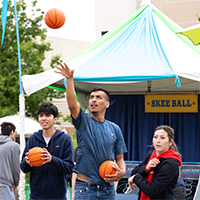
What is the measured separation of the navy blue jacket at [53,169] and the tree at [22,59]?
36.1 feet

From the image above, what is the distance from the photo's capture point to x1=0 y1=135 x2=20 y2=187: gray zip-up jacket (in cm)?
486

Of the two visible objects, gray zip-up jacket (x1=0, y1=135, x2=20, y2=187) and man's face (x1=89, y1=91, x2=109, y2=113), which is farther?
gray zip-up jacket (x1=0, y1=135, x2=20, y2=187)

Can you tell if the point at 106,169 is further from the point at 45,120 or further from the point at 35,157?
the point at 45,120

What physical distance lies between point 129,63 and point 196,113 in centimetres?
321

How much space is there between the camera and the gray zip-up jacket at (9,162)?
4.86m

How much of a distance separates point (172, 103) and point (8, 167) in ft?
14.4

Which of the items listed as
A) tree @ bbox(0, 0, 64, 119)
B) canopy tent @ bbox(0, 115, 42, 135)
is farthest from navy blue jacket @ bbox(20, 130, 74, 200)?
tree @ bbox(0, 0, 64, 119)

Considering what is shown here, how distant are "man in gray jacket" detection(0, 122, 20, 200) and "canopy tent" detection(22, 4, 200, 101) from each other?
3.10ft

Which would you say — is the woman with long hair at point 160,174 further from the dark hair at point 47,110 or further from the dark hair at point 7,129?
the dark hair at point 7,129

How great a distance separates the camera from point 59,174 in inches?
147

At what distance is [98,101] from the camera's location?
10.9 ft

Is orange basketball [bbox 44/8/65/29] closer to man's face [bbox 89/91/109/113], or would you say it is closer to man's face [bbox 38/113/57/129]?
man's face [bbox 38/113/57/129]

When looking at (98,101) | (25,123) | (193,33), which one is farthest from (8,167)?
(25,123)

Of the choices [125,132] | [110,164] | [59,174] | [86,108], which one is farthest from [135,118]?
[110,164]
